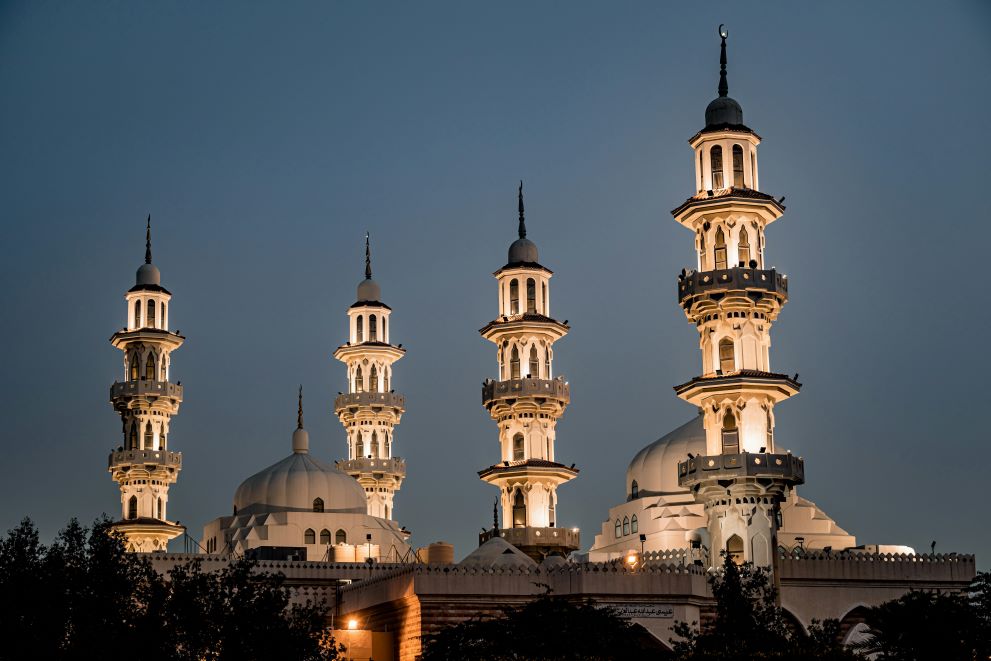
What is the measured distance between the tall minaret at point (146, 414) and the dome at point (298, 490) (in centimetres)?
356

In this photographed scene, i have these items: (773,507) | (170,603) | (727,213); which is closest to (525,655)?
(170,603)

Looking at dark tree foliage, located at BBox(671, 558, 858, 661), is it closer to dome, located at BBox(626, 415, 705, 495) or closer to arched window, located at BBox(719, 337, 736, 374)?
arched window, located at BBox(719, 337, 736, 374)

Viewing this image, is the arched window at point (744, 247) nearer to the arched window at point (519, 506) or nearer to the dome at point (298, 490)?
the arched window at point (519, 506)

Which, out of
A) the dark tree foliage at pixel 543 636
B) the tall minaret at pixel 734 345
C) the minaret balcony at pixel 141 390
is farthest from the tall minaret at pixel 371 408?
the dark tree foliage at pixel 543 636

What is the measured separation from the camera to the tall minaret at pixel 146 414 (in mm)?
84438

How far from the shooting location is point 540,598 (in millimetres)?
54219

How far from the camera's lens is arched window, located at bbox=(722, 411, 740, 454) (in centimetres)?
6225

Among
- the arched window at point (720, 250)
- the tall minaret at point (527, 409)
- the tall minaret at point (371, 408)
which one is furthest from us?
the tall minaret at point (371, 408)

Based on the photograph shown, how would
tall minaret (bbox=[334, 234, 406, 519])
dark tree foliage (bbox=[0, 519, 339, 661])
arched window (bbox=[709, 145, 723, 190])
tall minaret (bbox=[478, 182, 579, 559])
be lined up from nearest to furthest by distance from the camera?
1. dark tree foliage (bbox=[0, 519, 339, 661])
2. arched window (bbox=[709, 145, 723, 190])
3. tall minaret (bbox=[478, 182, 579, 559])
4. tall minaret (bbox=[334, 234, 406, 519])

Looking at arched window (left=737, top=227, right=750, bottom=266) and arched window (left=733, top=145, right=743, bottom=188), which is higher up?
arched window (left=733, top=145, right=743, bottom=188)

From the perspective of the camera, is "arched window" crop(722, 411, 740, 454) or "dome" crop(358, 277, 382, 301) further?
"dome" crop(358, 277, 382, 301)

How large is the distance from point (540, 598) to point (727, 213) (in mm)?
16483

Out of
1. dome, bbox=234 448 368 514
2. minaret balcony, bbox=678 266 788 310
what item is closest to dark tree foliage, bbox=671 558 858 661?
minaret balcony, bbox=678 266 788 310

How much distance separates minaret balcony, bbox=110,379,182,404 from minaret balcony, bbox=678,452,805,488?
33.2m
